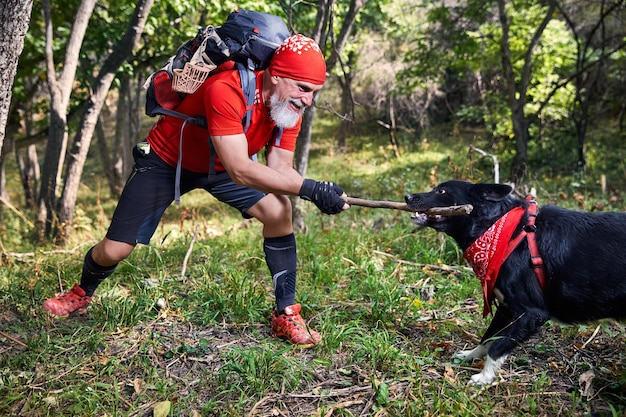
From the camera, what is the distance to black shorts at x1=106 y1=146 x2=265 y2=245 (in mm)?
3299

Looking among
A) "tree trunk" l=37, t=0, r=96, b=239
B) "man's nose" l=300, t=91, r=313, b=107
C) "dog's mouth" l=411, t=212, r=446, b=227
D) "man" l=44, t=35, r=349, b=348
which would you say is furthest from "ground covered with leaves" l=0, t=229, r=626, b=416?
"tree trunk" l=37, t=0, r=96, b=239

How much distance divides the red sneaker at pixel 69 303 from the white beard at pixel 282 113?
6.22ft

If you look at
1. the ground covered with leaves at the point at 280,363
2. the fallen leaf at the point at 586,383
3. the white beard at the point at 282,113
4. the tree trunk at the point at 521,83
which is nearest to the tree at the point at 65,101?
the ground covered with leaves at the point at 280,363

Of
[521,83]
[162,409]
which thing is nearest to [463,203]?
[162,409]

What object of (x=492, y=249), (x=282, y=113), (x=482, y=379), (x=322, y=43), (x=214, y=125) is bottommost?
(x=482, y=379)

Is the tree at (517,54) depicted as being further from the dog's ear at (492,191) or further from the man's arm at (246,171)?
the man's arm at (246,171)

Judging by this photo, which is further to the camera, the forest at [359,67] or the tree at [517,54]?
the tree at [517,54]

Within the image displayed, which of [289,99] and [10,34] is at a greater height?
[10,34]

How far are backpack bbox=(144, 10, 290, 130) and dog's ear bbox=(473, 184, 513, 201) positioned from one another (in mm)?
1509

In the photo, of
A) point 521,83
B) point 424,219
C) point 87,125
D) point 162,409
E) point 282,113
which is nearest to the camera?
point 162,409

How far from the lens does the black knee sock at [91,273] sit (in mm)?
3500

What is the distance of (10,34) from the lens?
2.67 meters

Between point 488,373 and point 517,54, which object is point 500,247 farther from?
point 517,54

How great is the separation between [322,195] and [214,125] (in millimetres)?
749
